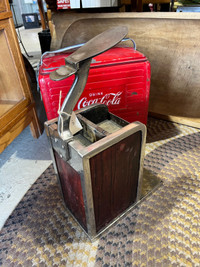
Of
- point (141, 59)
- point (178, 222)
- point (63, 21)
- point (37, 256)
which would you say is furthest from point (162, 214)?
point (63, 21)

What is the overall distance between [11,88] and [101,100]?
0.49 metres

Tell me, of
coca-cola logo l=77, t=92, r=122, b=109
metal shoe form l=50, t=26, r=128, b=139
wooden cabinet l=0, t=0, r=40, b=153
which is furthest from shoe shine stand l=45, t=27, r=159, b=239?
wooden cabinet l=0, t=0, r=40, b=153

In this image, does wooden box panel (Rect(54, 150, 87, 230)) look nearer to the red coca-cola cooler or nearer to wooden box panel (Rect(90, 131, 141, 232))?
wooden box panel (Rect(90, 131, 141, 232))

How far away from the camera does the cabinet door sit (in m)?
0.92

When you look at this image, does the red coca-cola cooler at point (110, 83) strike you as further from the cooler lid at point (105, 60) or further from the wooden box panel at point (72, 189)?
the wooden box panel at point (72, 189)

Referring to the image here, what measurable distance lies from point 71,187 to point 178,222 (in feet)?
1.35

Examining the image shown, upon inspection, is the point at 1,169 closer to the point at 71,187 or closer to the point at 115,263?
the point at 71,187

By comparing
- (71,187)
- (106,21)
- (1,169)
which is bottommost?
(1,169)

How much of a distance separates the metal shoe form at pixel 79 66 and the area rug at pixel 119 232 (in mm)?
396

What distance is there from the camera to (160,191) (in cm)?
86

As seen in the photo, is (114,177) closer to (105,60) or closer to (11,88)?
(105,60)

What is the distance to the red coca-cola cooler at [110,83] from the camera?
878 millimetres

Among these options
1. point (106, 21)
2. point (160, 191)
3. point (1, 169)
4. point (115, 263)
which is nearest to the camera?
point (115, 263)

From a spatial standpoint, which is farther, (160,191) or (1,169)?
(1,169)
